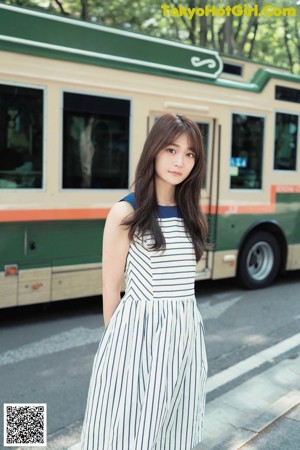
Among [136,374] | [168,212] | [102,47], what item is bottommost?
[136,374]

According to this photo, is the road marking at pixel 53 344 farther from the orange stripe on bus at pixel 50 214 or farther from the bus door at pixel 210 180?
the bus door at pixel 210 180

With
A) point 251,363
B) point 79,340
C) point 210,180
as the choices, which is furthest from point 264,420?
point 210,180

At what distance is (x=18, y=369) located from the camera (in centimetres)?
445

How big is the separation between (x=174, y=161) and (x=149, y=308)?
0.58 m

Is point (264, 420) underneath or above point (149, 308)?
underneath

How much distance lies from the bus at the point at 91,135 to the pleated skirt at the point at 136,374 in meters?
3.28

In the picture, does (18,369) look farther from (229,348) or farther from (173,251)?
(173,251)

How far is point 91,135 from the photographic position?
223 inches

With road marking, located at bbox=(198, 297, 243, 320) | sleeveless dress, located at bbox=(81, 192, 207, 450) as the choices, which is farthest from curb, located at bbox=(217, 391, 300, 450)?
road marking, located at bbox=(198, 297, 243, 320)

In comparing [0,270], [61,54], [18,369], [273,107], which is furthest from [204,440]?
[273,107]

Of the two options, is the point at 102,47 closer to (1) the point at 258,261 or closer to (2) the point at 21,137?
(2) the point at 21,137

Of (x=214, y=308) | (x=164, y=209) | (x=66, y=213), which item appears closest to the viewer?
(x=164, y=209)

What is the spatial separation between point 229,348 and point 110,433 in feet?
10.5

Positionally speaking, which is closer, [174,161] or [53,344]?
[174,161]
